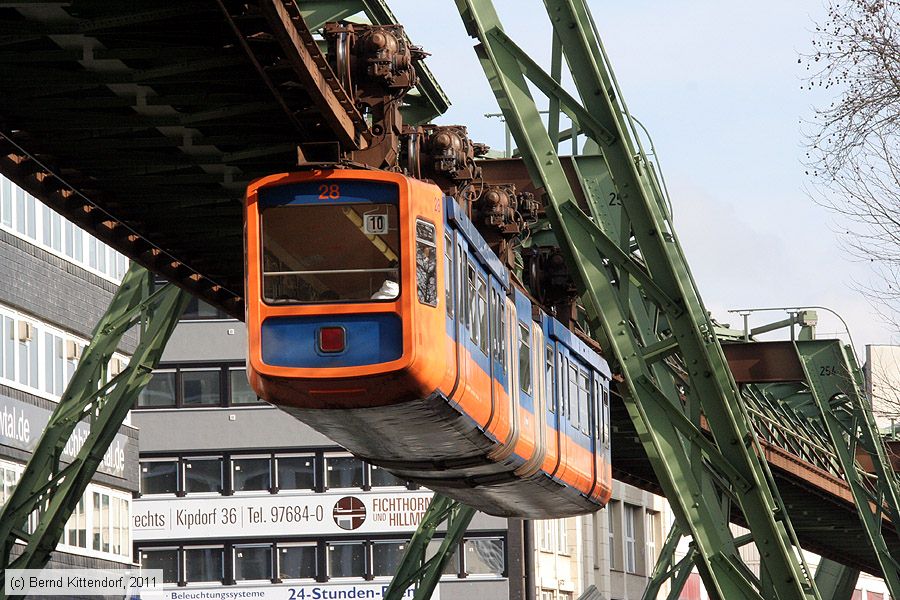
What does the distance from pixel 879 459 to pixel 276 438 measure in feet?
102

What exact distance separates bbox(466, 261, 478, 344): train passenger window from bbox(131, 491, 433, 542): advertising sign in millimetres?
40179

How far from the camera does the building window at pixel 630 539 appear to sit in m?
64.5

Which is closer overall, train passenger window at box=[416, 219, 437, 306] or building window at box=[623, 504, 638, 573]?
train passenger window at box=[416, 219, 437, 306]

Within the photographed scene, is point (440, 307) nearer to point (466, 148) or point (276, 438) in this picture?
point (466, 148)

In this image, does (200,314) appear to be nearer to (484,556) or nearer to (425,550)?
(484,556)

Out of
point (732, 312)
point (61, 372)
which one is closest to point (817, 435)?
point (732, 312)

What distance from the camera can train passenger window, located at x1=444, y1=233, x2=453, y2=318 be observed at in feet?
46.8

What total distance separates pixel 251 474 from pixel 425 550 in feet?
84.9

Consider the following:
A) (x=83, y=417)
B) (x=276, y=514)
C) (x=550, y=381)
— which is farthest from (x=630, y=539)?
(x=550, y=381)

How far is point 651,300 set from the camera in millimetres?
14430

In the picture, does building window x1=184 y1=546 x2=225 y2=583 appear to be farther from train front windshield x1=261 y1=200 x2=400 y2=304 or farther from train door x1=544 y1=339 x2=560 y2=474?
train front windshield x1=261 y1=200 x2=400 y2=304

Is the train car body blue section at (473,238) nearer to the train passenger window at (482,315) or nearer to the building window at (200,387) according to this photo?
the train passenger window at (482,315)

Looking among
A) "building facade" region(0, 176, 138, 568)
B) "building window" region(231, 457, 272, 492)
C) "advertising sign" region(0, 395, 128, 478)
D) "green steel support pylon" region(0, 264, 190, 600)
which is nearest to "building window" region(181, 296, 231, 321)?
"building window" region(231, 457, 272, 492)

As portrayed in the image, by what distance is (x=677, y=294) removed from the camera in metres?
14.3
